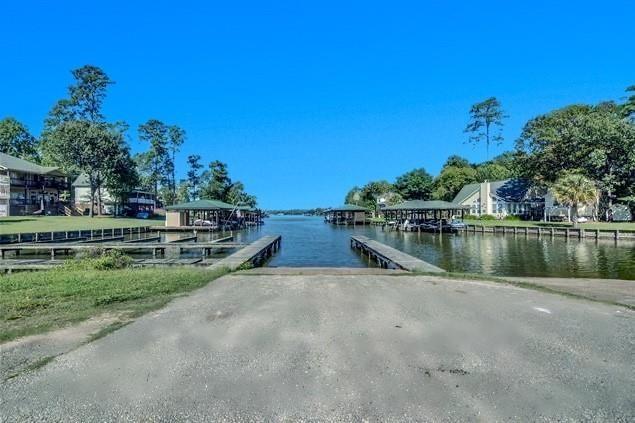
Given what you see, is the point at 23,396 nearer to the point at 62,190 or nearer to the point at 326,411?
the point at 326,411

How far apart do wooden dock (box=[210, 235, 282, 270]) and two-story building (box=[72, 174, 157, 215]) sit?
5407 cm

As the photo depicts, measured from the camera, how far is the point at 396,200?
87.5 m

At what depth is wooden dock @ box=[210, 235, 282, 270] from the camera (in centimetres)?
1458

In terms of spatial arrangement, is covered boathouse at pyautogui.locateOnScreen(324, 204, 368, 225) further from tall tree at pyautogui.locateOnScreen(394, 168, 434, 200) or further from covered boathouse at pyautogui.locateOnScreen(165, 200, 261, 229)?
covered boathouse at pyautogui.locateOnScreen(165, 200, 261, 229)

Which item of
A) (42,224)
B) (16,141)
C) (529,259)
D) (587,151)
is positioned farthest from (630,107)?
(16,141)

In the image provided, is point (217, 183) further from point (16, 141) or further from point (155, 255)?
point (155, 255)

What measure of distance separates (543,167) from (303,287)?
52.0 meters

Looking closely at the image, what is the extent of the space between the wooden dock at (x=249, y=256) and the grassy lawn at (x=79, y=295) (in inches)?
90.3

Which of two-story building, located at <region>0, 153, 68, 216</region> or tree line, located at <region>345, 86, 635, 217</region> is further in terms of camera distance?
two-story building, located at <region>0, 153, 68, 216</region>

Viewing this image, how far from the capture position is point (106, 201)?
76.1 meters

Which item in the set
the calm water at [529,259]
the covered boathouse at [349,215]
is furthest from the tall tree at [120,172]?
the calm water at [529,259]

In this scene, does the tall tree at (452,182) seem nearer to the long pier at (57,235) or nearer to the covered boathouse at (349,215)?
the covered boathouse at (349,215)

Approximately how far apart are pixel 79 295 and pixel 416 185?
79.8 meters

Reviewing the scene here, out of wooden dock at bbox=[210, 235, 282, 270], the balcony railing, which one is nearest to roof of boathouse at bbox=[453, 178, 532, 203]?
wooden dock at bbox=[210, 235, 282, 270]
